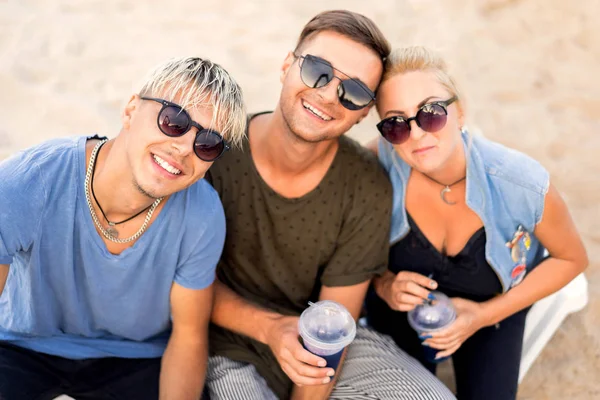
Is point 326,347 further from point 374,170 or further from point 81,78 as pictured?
point 81,78

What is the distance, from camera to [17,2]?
17.4 ft

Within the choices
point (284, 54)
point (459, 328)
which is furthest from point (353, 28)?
point (284, 54)

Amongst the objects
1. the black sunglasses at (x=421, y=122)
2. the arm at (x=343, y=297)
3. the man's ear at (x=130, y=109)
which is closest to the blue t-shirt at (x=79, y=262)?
the man's ear at (x=130, y=109)

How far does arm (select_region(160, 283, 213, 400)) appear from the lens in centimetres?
241

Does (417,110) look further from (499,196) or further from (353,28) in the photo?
(499,196)

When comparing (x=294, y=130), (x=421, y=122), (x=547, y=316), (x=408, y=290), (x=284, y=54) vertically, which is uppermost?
(x=421, y=122)

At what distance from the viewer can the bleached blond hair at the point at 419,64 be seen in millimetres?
2428

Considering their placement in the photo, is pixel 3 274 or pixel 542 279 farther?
pixel 542 279

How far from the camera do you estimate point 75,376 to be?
2434 mm

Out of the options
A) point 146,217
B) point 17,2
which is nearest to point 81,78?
point 17,2

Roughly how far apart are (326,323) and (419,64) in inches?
42.5

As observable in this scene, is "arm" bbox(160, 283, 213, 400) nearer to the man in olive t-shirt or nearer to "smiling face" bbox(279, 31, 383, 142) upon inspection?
the man in olive t-shirt

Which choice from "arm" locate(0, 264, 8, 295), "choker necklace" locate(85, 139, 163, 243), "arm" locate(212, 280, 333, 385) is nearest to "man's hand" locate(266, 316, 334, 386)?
"arm" locate(212, 280, 333, 385)

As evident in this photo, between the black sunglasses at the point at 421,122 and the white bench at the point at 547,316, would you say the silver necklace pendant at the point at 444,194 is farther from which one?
the white bench at the point at 547,316
